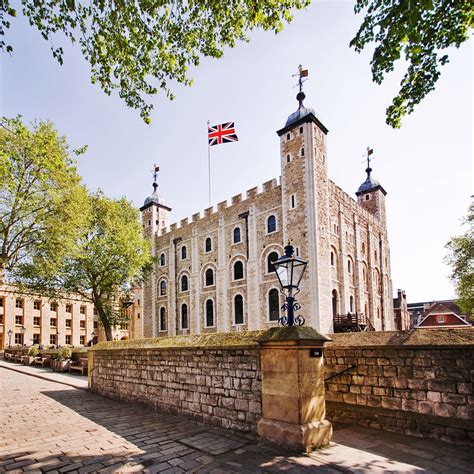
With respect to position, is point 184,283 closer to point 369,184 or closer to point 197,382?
point 369,184

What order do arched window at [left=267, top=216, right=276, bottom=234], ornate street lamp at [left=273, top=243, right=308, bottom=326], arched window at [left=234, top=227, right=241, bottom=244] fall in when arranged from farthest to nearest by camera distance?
arched window at [left=234, top=227, right=241, bottom=244] → arched window at [left=267, top=216, right=276, bottom=234] → ornate street lamp at [left=273, top=243, right=308, bottom=326]

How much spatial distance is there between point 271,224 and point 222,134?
302 inches

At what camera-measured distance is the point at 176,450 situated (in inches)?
212

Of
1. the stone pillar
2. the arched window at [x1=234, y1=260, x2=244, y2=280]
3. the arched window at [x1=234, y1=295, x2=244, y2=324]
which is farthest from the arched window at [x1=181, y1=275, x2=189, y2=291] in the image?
the stone pillar

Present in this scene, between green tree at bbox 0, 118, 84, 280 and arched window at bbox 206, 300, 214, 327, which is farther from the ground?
green tree at bbox 0, 118, 84, 280

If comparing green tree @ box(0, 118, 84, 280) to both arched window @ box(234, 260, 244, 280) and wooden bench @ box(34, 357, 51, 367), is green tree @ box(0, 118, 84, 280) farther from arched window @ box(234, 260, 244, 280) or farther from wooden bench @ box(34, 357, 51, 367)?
arched window @ box(234, 260, 244, 280)

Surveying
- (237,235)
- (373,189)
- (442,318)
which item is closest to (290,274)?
(237,235)

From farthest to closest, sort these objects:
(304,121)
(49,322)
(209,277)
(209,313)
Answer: (49,322) → (209,277) → (209,313) → (304,121)

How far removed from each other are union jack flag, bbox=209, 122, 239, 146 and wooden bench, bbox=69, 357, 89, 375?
1516 cm

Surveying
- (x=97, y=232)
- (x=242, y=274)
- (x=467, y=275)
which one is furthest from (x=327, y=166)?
(x=97, y=232)

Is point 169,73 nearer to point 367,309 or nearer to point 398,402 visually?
point 398,402

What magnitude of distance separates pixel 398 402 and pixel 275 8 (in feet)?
24.4

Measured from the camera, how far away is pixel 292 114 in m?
26.6

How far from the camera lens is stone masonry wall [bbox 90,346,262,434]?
242 inches
